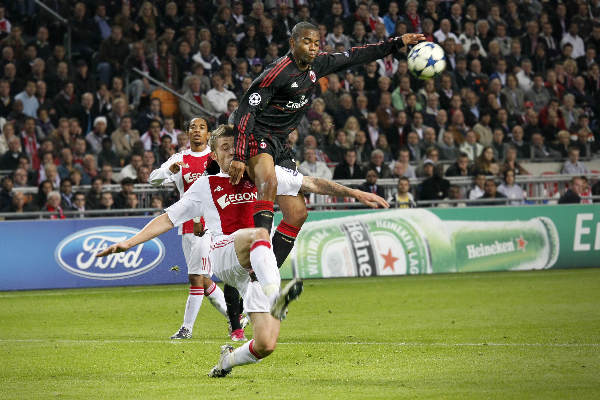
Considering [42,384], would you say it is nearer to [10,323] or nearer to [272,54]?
[10,323]

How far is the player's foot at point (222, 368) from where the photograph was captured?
7.69 metres

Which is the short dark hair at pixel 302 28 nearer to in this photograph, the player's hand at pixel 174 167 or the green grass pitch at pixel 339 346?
the player's hand at pixel 174 167

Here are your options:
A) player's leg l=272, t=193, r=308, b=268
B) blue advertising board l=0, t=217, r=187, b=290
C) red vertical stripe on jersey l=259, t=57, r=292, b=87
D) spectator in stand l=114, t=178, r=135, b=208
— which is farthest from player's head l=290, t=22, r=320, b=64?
spectator in stand l=114, t=178, r=135, b=208

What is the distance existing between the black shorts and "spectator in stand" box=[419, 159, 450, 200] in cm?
952

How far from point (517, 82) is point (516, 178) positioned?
165 inches

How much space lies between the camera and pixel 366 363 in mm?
8539

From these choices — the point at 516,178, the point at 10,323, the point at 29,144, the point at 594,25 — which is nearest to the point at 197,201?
the point at 10,323

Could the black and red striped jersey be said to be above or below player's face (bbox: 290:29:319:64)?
below

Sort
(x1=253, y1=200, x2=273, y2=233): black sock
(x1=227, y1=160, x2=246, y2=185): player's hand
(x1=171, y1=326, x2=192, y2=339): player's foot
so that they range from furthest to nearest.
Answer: (x1=171, y1=326, x2=192, y2=339): player's foot, (x1=253, y1=200, x2=273, y2=233): black sock, (x1=227, y1=160, x2=246, y2=185): player's hand

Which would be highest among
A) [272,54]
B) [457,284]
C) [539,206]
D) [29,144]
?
[272,54]

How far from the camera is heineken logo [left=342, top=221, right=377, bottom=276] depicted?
18.3 meters

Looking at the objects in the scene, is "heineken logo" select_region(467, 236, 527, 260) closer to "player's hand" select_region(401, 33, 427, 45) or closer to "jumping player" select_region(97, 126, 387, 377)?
"player's hand" select_region(401, 33, 427, 45)

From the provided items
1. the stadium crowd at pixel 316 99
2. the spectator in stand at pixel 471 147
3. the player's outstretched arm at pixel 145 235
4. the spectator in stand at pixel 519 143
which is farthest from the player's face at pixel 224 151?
the spectator in stand at pixel 519 143

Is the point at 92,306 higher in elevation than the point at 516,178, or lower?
lower
